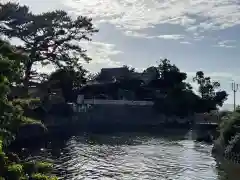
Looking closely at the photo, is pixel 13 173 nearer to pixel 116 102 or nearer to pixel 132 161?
pixel 132 161

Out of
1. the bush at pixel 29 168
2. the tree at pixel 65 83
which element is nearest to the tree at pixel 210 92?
the tree at pixel 65 83

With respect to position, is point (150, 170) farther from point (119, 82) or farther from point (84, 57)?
point (119, 82)

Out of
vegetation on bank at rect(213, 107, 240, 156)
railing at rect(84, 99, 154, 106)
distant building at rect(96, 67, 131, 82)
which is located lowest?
vegetation on bank at rect(213, 107, 240, 156)

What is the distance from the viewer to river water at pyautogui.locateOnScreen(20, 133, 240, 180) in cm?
2069

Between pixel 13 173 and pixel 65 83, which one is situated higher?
pixel 65 83

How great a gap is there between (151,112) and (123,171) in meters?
43.9

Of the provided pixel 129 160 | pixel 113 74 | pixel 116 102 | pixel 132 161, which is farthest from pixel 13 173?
pixel 113 74

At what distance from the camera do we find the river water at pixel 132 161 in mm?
20688

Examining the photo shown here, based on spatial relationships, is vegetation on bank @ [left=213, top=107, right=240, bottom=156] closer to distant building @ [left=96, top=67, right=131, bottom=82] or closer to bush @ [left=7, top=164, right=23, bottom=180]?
bush @ [left=7, top=164, right=23, bottom=180]

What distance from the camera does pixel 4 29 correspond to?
116 feet

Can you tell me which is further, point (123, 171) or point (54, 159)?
point (54, 159)

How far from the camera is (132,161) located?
25.3m

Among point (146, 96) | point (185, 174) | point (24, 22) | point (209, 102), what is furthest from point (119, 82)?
point (185, 174)

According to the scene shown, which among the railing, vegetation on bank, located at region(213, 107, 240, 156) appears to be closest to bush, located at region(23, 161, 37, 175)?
vegetation on bank, located at region(213, 107, 240, 156)
